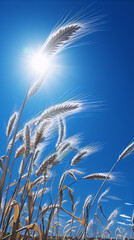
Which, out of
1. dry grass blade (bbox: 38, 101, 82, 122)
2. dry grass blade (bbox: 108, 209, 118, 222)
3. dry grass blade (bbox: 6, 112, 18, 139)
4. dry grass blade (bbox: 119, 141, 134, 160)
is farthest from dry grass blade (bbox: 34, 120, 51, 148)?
dry grass blade (bbox: 108, 209, 118, 222)

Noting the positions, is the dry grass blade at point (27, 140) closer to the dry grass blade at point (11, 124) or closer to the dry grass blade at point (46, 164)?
the dry grass blade at point (46, 164)

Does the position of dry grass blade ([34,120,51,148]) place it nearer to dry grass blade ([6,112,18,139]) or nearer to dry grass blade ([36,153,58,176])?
dry grass blade ([36,153,58,176])

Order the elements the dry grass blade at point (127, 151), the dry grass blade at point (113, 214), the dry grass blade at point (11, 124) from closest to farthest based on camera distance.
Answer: the dry grass blade at point (11, 124) < the dry grass blade at point (127, 151) < the dry grass blade at point (113, 214)

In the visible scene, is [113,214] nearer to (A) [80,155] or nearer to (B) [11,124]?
(A) [80,155]

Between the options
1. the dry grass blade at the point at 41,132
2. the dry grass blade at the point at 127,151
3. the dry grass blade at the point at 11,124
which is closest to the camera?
the dry grass blade at the point at 41,132

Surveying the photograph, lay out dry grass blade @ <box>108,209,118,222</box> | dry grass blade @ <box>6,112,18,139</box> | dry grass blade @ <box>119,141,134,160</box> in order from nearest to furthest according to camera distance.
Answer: dry grass blade @ <box>6,112,18,139</box>, dry grass blade @ <box>119,141,134,160</box>, dry grass blade @ <box>108,209,118,222</box>

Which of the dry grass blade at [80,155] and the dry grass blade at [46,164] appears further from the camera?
the dry grass blade at [80,155]

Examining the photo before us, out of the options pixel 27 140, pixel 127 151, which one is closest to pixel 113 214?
pixel 127 151

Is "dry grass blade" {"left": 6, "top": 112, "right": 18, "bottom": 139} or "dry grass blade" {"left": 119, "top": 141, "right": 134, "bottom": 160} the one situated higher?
"dry grass blade" {"left": 6, "top": 112, "right": 18, "bottom": 139}

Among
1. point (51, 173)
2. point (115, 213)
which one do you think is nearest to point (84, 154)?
point (51, 173)

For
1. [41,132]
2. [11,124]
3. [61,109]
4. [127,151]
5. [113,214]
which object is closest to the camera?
[41,132]

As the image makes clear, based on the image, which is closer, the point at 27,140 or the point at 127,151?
the point at 27,140

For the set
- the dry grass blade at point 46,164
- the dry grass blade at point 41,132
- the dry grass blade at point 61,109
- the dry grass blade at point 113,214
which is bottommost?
the dry grass blade at point 46,164

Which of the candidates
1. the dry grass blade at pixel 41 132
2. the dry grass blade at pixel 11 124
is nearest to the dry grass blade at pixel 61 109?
the dry grass blade at pixel 41 132
